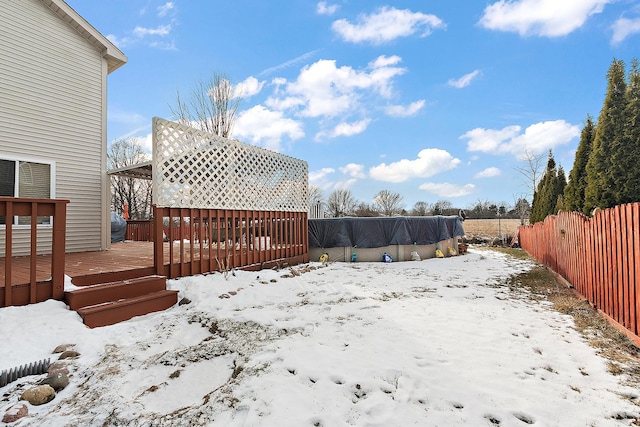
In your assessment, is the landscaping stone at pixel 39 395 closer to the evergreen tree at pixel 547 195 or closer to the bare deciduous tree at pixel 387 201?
the evergreen tree at pixel 547 195

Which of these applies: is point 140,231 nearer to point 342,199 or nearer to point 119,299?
point 119,299

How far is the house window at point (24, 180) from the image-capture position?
561 centimetres

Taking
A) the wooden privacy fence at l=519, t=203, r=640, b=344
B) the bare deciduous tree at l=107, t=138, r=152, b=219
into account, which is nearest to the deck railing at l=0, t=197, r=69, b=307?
the wooden privacy fence at l=519, t=203, r=640, b=344

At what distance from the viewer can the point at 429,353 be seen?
2557mm

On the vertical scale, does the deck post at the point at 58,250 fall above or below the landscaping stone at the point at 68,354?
above

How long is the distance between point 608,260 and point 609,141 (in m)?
4.57

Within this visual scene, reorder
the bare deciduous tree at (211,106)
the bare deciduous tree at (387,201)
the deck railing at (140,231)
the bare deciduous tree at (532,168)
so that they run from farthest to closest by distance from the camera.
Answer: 1. the bare deciduous tree at (387,201)
2. the bare deciduous tree at (532,168)
3. the bare deciduous tree at (211,106)
4. the deck railing at (140,231)

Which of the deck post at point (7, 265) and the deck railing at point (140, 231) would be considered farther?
the deck railing at point (140, 231)

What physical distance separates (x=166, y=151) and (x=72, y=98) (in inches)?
151

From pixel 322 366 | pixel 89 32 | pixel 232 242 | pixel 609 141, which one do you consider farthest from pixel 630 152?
pixel 89 32

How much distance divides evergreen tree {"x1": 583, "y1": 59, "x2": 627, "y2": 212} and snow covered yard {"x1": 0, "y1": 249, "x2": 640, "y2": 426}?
13.3 ft

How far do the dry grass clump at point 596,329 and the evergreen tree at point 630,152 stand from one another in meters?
2.42

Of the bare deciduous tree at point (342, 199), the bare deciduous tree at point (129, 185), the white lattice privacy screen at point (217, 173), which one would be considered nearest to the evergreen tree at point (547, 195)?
the white lattice privacy screen at point (217, 173)

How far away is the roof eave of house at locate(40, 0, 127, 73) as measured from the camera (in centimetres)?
632
